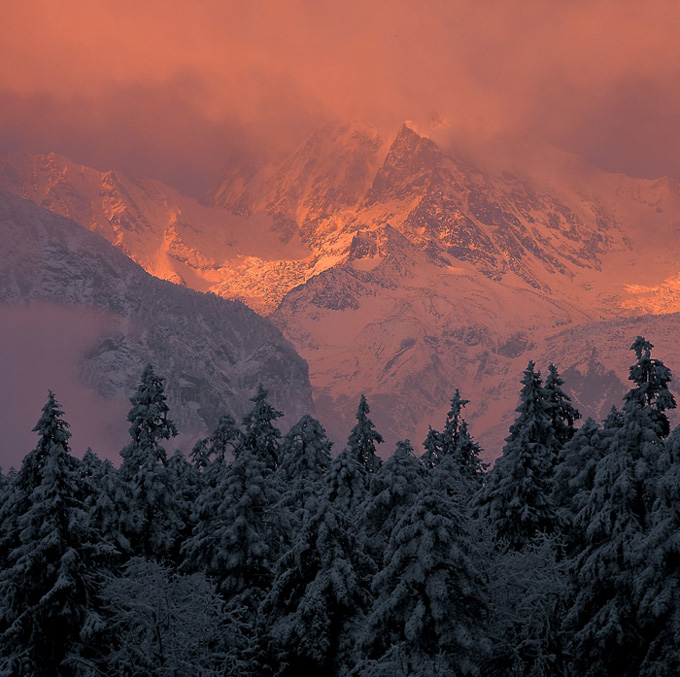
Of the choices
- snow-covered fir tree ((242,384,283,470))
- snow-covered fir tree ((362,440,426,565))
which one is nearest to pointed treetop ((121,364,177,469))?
snow-covered fir tree ((242,384,283,470))

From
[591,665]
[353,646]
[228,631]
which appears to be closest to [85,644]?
[228,631]

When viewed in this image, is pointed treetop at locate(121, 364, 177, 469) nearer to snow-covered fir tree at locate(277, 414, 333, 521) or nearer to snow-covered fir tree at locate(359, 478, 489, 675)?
snow-covered fir tree at locate(277, 414, 333, 521)

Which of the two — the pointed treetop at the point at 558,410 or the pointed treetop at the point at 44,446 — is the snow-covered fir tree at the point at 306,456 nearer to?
the pointed treetop at the point at 558,410

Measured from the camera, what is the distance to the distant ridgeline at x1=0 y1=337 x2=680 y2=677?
31594 mm

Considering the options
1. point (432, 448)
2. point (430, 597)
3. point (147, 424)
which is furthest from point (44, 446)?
point (432, 448)

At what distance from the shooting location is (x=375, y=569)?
130 ft

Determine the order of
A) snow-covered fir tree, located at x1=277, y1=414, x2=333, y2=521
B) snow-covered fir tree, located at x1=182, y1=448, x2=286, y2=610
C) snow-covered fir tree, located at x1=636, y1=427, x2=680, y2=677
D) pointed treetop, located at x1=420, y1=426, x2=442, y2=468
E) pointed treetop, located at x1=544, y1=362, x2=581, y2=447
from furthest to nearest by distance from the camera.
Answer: pointed treetop, located at x1=420, y1=426, x2=442, y2=468 < snow-covered fir tree, located at x1=277, y1=414, x2=333, y2=521 < pointed treetop, located at x1=544, y1=362, x2=581, y2=447 < snow-covered fir tree, located at x1=182, y1=448, x2=286, y2=610 < snow-covered fir tree, located at x1=636, y1=427, x2=680, y2=677

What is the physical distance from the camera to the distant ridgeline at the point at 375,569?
104 feet

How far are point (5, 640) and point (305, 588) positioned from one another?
1233 cm

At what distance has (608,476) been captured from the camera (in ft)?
109

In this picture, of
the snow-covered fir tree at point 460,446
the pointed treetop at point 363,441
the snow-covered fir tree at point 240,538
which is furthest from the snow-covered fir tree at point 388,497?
the snow-covered fir tree at point 460,446

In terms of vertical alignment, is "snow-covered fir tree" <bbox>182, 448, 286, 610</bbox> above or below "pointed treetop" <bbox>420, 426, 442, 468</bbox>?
below

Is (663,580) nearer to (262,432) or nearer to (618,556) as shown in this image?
(618,556)

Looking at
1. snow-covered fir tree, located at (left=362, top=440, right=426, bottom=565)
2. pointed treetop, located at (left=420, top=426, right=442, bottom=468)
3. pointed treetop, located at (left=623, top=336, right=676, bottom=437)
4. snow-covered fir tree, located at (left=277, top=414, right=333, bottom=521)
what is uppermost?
pointed treetop, located at (left=623, top=336, right=676, bottom=437)
